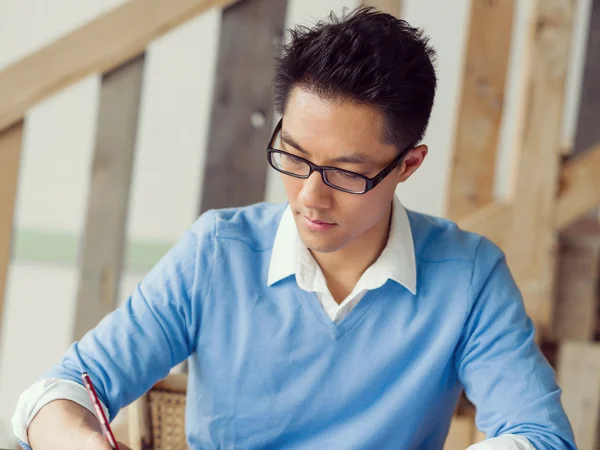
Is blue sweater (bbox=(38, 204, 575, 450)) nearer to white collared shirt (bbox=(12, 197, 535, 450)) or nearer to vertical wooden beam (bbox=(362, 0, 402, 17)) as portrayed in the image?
white collared shirt (bbox=(12, 197, 535, 450))

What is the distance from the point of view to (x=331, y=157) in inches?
52.4

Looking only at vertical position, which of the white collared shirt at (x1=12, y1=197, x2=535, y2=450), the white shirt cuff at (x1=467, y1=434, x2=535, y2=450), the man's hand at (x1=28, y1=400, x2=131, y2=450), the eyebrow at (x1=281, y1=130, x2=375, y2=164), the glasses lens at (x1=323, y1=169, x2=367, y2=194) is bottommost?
the man's hand at (x1=28, y1=400, x2=131, y2=450)

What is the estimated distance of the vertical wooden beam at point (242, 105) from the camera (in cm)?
224

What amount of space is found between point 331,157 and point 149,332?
0.47 metres

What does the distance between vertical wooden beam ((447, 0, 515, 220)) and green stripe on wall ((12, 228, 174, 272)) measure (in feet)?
10.4

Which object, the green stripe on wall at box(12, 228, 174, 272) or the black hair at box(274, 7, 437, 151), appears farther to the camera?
the green stripe on wall at box(12, 228, 174, 272)

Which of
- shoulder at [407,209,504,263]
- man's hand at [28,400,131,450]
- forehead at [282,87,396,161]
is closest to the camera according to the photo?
man's hand at [28,400,131,450]

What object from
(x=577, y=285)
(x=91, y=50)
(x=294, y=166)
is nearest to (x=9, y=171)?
(x=91, y=50)

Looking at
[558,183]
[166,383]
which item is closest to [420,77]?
[166,383]

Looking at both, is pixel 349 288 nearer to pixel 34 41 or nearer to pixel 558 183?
pixel 558 183

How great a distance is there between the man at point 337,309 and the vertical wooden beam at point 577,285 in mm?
1381

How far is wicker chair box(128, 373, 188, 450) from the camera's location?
63.2 inches

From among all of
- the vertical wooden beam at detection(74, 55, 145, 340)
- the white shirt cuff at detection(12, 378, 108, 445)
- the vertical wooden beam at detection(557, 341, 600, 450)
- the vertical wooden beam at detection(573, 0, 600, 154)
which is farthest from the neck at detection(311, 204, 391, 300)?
the vertical wooden beam at detection(573, 0, 600, 154)

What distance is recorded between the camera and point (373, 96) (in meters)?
1.33
